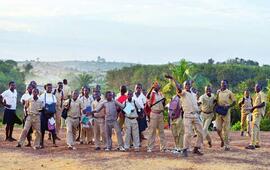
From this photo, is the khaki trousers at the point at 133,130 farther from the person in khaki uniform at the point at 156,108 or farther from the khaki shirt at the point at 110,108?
the person in khaki uniform at the point at 156,108

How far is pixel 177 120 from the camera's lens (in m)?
15.0

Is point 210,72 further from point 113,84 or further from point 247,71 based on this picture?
point 113,84

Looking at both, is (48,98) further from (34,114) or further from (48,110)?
(34,114)

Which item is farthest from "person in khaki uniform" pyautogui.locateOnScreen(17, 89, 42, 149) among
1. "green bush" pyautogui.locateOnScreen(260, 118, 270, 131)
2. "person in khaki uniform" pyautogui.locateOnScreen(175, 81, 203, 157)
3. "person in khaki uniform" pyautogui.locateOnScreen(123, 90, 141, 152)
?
"green bush" pyautogui.locateOnScreen(260, 118, 270, 131)

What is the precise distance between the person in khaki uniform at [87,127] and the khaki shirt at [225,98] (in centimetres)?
Result: 348

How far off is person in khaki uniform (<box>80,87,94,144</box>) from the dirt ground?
53cm

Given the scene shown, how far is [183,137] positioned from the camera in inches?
593

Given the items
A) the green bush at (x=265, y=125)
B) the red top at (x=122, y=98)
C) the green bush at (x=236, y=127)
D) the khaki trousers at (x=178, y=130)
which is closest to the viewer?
the khaki trousers at (x=178, y=130)

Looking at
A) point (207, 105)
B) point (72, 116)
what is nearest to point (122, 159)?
point (72, 116)

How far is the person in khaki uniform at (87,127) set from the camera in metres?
16.4

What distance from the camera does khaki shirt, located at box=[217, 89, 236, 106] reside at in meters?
15.8

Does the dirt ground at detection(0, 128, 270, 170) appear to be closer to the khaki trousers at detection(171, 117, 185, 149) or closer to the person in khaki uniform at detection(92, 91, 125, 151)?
the khaki trousers at detection(171, 117, 185, 149)

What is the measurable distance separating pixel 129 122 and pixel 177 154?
5.30ft

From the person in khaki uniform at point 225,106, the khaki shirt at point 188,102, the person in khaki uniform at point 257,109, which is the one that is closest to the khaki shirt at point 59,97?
the person in khaki uniform at point 225,106
